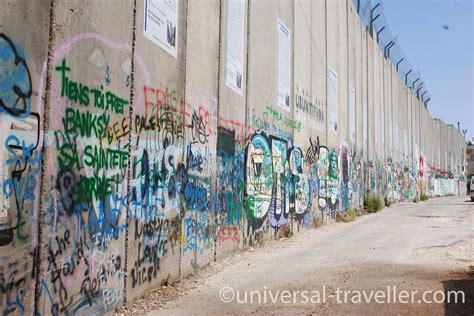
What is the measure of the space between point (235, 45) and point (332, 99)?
28.0 ft

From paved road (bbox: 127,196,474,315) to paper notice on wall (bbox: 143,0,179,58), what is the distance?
3.37m

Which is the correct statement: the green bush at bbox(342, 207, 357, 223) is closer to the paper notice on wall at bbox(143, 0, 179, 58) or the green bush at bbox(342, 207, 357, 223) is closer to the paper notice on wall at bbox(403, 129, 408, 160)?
the paper notice on wall at bbox(143, 0, 179, 58)

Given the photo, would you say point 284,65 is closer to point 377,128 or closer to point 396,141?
point 377,128

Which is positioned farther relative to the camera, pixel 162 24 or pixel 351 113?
pixel 351 113

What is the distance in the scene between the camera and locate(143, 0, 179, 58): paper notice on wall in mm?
6379

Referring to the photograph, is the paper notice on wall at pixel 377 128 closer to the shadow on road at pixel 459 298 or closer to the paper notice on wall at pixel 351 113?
the paper notice on wall at pixel 351 113

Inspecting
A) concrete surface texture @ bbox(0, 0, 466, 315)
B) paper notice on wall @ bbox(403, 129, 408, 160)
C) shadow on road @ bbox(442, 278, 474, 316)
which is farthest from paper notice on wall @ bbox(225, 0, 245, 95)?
paper notice on wall @ bbox(403, 129, 408, 160)

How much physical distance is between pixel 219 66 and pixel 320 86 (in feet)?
25.5

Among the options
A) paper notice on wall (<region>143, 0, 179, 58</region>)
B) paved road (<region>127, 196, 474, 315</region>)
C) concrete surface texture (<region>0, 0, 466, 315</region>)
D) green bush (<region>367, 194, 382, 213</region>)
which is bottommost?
paved road (<region>127, 196, 474, 315</region>)

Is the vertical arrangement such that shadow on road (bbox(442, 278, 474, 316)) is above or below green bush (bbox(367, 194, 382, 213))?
below

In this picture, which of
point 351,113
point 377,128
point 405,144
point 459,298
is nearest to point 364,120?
point 351,113

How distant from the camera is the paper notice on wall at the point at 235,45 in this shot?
924 centimetres

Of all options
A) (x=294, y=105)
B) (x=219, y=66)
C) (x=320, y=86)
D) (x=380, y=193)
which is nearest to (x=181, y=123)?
(x=219, y=66)

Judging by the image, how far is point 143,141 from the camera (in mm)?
6238
